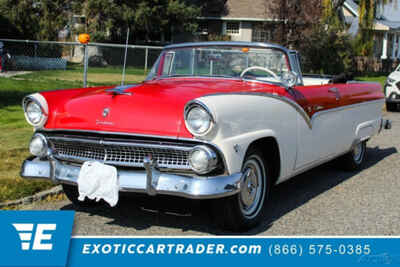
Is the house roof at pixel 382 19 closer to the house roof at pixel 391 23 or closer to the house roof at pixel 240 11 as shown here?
the house roof at pixel 391 23

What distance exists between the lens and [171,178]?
160 inches

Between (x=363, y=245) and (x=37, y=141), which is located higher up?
(x=37, y=141)

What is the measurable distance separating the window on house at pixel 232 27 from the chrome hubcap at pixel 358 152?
31.2m

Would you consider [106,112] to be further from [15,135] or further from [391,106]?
[391,106]

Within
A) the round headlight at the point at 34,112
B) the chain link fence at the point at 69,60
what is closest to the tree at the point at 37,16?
the chain link fence at the point at 69,60

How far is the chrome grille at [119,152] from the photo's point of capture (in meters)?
4.15

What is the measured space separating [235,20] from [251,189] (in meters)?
33.6

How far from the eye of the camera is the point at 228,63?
573cm

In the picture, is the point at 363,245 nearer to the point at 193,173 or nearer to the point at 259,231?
the point at 259,231

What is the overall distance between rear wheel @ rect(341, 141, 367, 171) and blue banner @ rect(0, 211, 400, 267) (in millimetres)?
2644

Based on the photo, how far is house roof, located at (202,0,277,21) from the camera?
36.2 m

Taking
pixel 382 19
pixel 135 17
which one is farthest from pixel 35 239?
pixel 382 19

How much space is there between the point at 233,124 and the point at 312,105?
1554mm

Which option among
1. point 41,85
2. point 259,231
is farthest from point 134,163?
point 41,85
